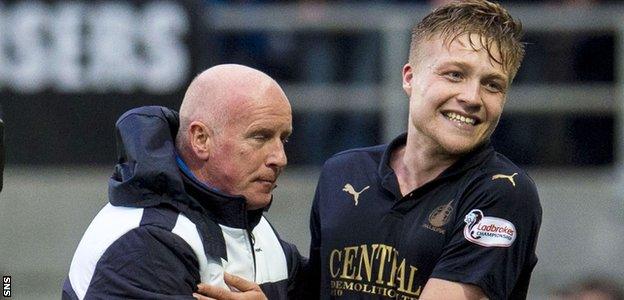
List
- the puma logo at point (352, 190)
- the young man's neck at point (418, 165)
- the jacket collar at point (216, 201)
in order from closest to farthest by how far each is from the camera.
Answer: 1. the jacket collar at point (216, 201)
2. the young man's neck at point (418, 165)
3. the puma logo at point (352, 190)

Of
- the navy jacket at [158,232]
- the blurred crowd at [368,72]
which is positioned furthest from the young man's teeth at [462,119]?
the blurred crowd at [368,72]

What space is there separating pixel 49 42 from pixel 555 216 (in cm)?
302

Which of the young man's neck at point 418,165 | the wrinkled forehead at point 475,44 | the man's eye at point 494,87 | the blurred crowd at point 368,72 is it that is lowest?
the blurred crowd at point 368,72

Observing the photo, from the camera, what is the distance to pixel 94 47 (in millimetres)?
8664

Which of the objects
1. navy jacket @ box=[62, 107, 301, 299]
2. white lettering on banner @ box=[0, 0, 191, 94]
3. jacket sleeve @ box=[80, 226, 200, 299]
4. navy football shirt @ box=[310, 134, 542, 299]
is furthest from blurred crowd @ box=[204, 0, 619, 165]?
jacket sleeve @ box=[80, 226, 200, 299]

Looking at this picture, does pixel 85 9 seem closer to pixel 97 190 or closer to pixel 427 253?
pixel 97 190

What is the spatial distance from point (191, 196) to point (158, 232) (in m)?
0.18

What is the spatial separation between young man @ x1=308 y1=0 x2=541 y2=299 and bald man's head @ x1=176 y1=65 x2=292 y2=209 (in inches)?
14.3

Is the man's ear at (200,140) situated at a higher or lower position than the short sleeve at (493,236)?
higher

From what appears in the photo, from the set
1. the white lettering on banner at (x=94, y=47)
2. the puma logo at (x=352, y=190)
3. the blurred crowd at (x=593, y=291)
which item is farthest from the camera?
the white lettering on banner at (x=94, y=47)

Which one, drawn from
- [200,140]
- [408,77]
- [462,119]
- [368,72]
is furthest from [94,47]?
[462,119]

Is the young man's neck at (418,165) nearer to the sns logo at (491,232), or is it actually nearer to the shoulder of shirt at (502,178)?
the shoulder of shirt at (502,178)

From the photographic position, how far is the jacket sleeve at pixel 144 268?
13.8 ft

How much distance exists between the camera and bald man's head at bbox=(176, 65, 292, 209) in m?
4.40
